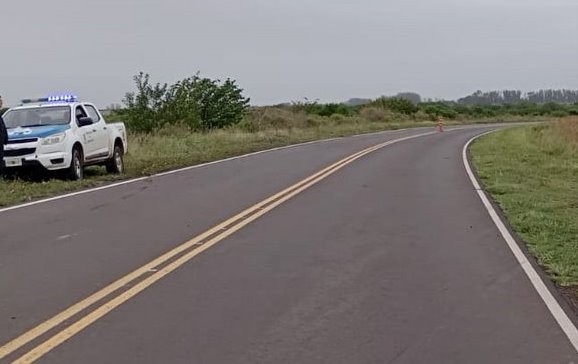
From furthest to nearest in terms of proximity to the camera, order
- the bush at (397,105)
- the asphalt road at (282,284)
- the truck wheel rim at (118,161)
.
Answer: the bush at (397,105) < the truck wheel rim at (118,161) < the asphalt road at (282,284)

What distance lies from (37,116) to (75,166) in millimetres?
1655

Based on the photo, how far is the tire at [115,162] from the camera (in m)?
19.1

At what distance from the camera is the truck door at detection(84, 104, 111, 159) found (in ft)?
59.7

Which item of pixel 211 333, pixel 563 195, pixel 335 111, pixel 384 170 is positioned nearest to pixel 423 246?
pixel 211 333

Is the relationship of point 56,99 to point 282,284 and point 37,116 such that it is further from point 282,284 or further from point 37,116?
point 282,284

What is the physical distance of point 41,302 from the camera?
22.0 feet

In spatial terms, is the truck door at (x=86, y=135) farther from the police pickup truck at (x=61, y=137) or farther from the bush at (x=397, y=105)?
the bush at (x=397, y=105)

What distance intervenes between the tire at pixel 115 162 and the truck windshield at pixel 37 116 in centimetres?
193

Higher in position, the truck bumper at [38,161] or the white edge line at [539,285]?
the truck bumper at [38,161]

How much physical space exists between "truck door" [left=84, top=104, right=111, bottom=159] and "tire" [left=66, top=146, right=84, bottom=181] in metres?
0.84

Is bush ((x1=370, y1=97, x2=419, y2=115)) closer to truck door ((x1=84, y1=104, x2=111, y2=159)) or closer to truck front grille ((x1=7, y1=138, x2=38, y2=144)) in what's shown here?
truck door ((x1=84, y1=104, x2=111, y2=159))

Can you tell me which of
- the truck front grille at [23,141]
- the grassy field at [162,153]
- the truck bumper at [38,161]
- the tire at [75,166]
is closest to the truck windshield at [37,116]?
the tire at [75,166]

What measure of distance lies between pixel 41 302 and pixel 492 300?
388cm

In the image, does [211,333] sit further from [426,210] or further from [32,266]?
[426,210]
